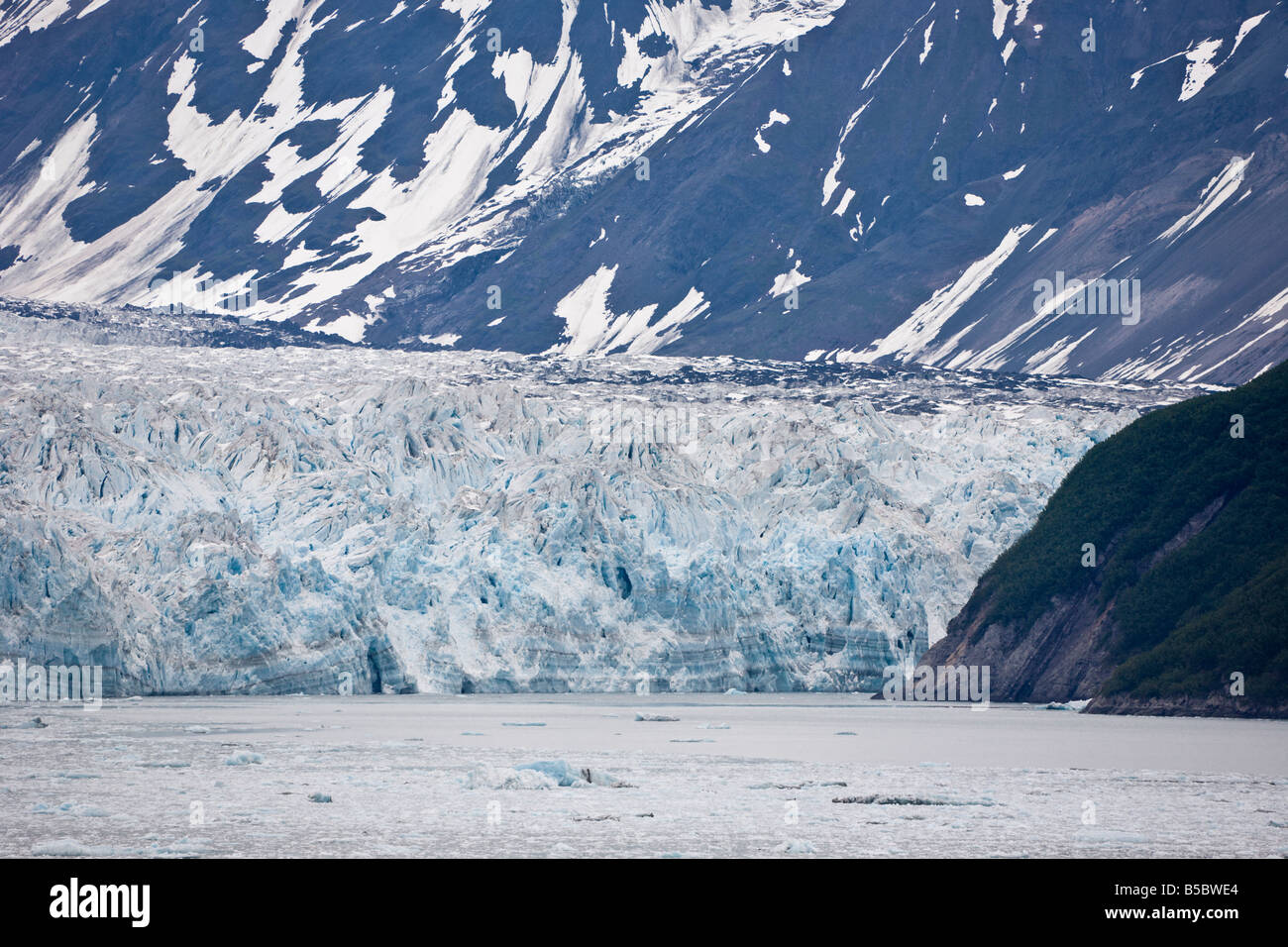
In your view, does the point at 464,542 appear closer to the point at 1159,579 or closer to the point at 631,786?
the point at 1159,579

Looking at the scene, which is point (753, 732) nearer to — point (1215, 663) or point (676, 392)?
point (1215, 663)

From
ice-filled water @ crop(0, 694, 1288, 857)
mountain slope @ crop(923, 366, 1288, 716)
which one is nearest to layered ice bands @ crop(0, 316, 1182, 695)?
ice-filled water @ crop(0, 694, 1288, 857)

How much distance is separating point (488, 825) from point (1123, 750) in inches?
562

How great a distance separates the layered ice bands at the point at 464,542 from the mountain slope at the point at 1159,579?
624 cm

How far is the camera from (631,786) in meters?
25.3

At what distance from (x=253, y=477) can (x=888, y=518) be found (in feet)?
63.9

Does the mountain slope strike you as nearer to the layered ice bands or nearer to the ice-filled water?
the ice-filled water

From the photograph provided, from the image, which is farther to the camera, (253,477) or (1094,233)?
(1094,233)

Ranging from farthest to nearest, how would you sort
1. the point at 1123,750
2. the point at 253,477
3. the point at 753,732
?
1. the point at 253,477
2. the point at 753,732
3. the point at 1123,750

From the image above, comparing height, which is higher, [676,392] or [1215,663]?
[676,392]

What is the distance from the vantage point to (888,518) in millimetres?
54844
